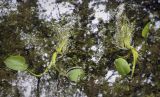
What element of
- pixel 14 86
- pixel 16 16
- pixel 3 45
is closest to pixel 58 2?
pixel 16 16

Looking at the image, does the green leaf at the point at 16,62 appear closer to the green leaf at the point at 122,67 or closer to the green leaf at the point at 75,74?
the green leaf at the point at 75,74

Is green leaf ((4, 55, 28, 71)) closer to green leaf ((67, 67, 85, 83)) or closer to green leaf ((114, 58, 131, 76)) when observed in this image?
green leaf ((67, 67, 85, 83))

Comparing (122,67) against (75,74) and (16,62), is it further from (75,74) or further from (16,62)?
(16,62)

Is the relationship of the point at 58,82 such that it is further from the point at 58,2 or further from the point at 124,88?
the point at 58,2

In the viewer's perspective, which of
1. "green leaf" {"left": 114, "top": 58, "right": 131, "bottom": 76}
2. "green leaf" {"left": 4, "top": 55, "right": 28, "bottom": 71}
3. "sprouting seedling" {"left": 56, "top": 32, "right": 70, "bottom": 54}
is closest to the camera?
"green leaf" {"left": 4, "top": 55, "right": 28, "bottom": 71}

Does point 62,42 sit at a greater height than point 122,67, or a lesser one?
greater

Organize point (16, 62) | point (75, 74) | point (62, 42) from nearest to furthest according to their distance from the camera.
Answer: point (16, 62), point (75, 74), point (62, 42)

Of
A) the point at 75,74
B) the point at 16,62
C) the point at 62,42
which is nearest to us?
the point at 16,62

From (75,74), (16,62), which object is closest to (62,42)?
(75,74)

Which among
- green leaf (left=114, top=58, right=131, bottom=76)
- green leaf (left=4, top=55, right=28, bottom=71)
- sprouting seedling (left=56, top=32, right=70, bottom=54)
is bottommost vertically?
green leaf (left=114, top=58, right=131, bottom=76)

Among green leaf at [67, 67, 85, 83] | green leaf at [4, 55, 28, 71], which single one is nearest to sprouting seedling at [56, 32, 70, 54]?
green leaf at [67, 67, 85, 83]
